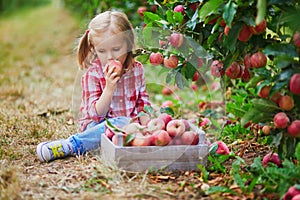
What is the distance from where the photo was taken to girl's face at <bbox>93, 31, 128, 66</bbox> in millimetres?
2744

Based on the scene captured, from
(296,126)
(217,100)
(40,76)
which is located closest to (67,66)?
(40,76)

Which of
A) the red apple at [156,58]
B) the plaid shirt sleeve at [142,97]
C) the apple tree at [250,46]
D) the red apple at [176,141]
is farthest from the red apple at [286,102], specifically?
the plaid shirt sleeve at [142,97]

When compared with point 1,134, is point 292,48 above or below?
above

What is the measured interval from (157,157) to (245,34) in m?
0.69

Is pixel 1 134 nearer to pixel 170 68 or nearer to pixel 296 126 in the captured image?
pixel 170 68

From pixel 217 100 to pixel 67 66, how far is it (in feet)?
8.51

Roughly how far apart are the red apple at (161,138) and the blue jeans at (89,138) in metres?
0.37

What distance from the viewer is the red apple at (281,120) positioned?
6.92 ft

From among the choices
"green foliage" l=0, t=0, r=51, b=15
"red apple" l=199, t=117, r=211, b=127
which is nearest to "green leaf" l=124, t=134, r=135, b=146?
"red apple" l=199, t=117, r=211, b=127

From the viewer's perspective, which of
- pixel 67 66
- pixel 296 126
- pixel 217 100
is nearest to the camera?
pixel 296 126

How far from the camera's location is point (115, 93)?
288 cm

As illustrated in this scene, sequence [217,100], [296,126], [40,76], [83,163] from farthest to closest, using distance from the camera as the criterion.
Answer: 1. [40,76]
2. [217,100]
3. [83,163]
4. [296,126]

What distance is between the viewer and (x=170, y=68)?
9.20 ft

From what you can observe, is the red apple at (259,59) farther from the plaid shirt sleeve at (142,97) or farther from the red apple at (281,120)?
the plaid shirt sleeve at (142,97)
